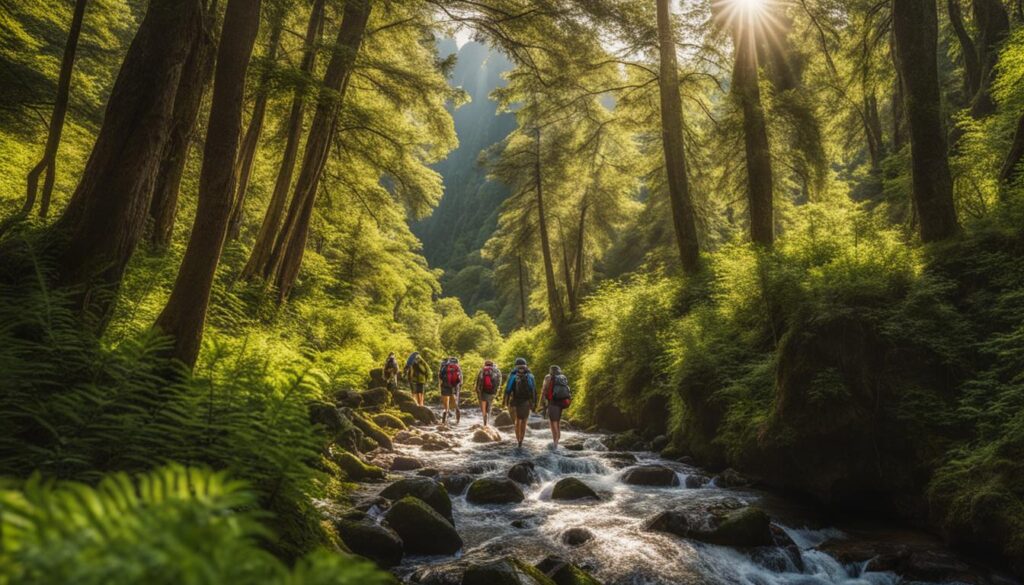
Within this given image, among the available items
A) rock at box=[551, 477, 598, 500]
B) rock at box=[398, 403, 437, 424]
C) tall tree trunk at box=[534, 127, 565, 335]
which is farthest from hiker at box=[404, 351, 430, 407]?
rock at box=[551, 477, 598, 500]

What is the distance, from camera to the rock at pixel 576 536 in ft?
21.6

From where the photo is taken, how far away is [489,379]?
50.4ft

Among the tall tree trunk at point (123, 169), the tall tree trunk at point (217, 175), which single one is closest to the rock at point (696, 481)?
the tall tree trunk at point (217, 175)

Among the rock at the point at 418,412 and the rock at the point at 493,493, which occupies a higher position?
the rock at the point at 418,412

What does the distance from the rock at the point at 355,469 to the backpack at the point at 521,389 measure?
4.14 metres

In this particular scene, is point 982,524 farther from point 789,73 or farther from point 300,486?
point 789,73

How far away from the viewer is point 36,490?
130 cm

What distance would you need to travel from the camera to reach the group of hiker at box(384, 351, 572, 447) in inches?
475

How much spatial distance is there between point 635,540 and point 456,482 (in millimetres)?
3308

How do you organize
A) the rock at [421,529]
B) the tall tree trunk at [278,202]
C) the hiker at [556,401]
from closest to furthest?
the rock at [421,529] → the tall tree trunk at [278,202] → the hiker at [556,401]

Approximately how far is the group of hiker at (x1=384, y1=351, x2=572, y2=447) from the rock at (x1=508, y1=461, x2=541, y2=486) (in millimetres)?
2278

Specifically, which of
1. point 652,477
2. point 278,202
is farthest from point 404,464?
point 278,202

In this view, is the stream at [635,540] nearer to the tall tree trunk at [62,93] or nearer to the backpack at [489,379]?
the backpack at [489,379]

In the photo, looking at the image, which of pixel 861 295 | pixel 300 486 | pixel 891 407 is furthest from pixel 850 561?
pixel 300 486
